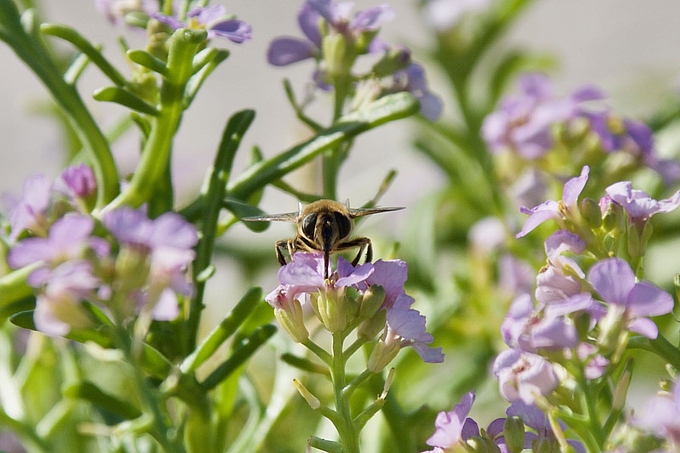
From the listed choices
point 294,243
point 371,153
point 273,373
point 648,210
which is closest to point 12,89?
point 371,153

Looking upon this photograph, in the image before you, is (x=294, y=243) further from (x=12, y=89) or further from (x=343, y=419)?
(x=12, y=89)

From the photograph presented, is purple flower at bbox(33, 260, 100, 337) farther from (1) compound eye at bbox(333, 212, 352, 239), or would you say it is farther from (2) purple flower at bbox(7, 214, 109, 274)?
(1) compound eye at bbox(333, 212, 352, 239)

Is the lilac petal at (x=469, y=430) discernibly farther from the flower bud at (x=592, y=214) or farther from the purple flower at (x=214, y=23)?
the purple flower at (x=214, y=23)

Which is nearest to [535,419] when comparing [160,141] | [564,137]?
[160,141]

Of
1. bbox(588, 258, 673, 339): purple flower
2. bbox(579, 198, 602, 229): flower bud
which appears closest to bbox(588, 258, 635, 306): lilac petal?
bbox(588, 258, 673, 339): purple flower

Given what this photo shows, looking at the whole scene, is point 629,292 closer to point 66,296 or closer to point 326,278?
point 326,278

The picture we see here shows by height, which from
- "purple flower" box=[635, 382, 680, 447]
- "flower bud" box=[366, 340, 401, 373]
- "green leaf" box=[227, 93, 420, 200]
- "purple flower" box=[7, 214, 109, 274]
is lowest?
"flower bud" box=[366, 340, 401, 373]
